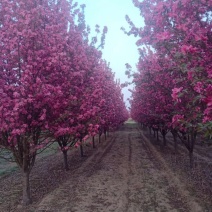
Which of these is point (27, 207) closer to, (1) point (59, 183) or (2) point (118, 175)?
(1) point (59, 183)

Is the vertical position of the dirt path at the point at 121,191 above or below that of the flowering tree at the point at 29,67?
below

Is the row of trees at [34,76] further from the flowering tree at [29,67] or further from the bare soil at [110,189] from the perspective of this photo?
the bare soil at [110,189]

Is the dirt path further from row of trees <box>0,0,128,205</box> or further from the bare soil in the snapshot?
row of trees <box>0,0,128,205</box>

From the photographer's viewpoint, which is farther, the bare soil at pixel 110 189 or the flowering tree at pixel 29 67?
the bare soil at pixel 110 189

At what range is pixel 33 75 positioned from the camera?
934 centimetres

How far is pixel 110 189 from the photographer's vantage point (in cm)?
1276

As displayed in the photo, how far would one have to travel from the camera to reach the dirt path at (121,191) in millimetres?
10289

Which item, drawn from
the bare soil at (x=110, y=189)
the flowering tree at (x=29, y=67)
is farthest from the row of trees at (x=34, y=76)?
the bare soil at (x=110, y=189)

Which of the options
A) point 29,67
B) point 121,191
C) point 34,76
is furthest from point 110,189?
point 29,67

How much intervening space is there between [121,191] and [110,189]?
68 centimetres

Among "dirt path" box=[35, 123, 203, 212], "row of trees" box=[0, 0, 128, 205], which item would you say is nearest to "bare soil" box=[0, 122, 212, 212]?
"dirt path" box=[35, 123, 203, 212]

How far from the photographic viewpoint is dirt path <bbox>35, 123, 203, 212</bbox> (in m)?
10.3

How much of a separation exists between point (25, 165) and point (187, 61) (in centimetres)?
796

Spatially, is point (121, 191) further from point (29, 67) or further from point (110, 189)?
point (29, 67)
